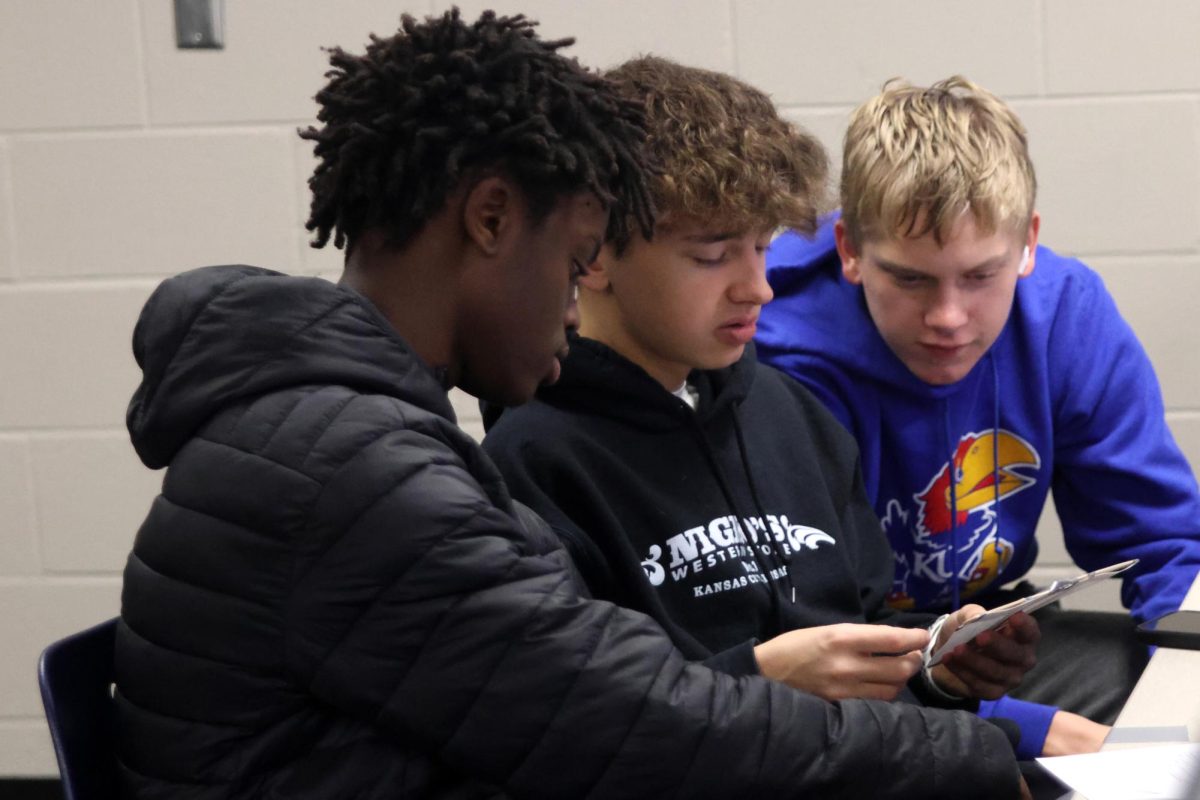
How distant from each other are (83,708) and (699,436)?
2.14 ft

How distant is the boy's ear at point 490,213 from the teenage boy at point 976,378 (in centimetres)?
70

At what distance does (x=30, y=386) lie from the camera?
243 centimetres

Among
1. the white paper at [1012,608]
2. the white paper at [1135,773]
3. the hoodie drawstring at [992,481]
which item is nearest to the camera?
the white paper at [1135,773]

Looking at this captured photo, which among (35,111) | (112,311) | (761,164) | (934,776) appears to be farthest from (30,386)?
(934,776)

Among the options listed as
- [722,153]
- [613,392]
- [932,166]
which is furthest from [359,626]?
[932,166]

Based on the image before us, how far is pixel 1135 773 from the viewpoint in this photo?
0.86 metres

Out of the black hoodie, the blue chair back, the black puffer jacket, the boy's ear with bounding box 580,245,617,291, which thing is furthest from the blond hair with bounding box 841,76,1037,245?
the blue chair back

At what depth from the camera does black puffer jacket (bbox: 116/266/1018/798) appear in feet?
2.94

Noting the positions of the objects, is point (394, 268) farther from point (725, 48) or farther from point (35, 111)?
point (35, 111)

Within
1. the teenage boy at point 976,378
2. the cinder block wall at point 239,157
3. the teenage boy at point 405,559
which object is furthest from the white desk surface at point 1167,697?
the cinder block wall at point 239,157

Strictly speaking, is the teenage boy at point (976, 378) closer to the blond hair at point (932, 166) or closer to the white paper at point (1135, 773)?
the blond hair at point (932, 166)

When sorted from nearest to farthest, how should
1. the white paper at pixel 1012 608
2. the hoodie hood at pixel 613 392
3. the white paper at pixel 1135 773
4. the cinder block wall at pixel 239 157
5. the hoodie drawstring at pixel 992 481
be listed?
the white paper at pixel 1135 773 → the white paper at pixel 1012 608 → the hoodie hood at pixel 613 392 → the hoodie drawstring at pixel 992 481 → the cinder block wall at pixel 239 157

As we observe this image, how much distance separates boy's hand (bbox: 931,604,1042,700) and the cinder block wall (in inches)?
39.4

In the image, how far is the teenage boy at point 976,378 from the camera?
63.9 inches
